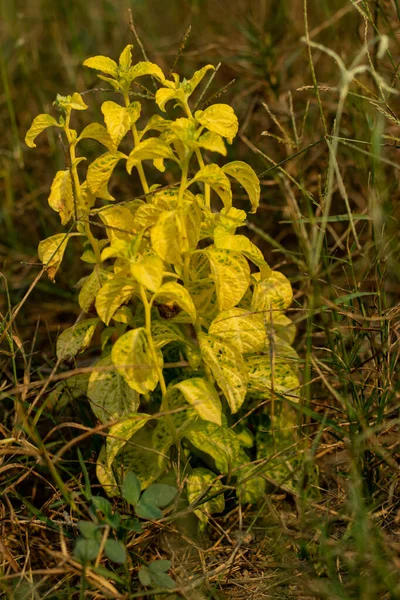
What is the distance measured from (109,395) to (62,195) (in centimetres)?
38

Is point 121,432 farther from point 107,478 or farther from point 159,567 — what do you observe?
point 159,567

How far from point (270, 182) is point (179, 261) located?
83cm

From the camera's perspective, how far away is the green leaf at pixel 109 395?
1287 mm

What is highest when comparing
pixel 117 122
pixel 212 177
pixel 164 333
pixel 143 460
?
pixel 117 122

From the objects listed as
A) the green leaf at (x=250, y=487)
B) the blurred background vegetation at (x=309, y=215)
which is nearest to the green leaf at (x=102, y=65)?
the blurred background vegetation at (x=309, y=215)

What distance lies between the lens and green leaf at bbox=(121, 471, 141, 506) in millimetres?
1157

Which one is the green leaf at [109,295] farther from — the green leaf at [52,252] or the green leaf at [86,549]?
the green leaf at [86,549]

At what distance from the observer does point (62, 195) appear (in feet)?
4.21

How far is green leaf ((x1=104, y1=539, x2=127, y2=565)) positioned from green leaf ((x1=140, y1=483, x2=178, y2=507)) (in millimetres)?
92

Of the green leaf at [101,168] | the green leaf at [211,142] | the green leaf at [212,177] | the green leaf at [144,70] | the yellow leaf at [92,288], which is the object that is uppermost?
the green leaf at [144,70]

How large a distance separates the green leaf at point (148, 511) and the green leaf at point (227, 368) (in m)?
0.21

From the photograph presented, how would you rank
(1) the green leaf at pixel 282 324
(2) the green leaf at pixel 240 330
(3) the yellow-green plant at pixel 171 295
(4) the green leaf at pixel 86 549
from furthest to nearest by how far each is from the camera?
(1) the green leaf at pixel 282 324
(2) the green leaf at pixel 240 330
(3) the yellow-green plant at pixel 171 295
(4) the green leaf at pixel 86 549

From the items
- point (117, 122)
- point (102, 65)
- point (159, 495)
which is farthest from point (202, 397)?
Answer: point (102, 65)

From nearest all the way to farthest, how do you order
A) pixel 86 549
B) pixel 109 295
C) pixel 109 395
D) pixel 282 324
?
pixel 86 549
pixel 109 295
pixel 109 395
pixel 282 324
